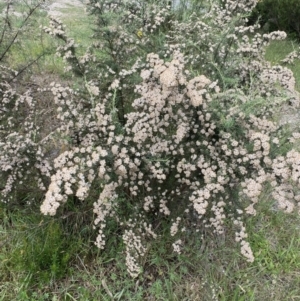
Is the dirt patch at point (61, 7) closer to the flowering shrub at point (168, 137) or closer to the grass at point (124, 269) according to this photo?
the flowering shrub at point (168, 137)

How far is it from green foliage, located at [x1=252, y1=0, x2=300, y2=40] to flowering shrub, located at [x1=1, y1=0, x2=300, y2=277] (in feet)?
14.0

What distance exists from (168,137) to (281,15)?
5383mm

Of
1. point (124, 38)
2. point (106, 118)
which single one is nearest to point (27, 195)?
point (106, 118)

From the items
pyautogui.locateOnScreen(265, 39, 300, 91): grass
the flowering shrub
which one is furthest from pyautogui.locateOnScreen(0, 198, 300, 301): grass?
pyautogui.locateOnScreen(265, 39, 300, 91): grass

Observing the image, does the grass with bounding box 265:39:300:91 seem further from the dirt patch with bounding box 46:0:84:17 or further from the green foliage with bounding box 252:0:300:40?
the dirt patch with bounding box 46:0:84:17

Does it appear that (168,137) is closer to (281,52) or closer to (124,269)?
(124,269)

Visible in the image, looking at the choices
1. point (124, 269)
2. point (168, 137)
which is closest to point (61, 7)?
point (168, 137)

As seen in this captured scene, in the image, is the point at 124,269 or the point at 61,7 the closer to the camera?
the point at 124,269

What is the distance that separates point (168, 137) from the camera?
8.00 feet

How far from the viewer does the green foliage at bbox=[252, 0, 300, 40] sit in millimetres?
6676

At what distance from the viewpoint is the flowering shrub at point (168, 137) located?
6.84 feet

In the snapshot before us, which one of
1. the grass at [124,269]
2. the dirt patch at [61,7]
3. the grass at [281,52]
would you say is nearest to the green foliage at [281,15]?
the grass at [281,52]

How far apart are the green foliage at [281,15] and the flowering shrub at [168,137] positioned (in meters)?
4.27

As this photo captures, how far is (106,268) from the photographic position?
2.65m
